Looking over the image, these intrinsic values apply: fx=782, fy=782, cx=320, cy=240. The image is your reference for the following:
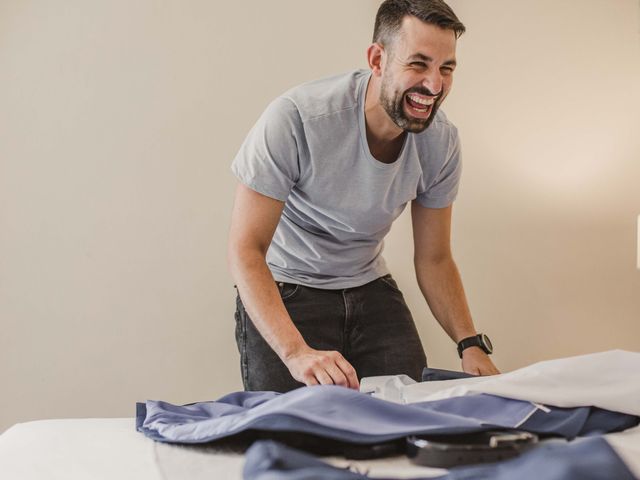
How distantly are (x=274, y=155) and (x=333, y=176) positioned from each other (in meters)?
0.15

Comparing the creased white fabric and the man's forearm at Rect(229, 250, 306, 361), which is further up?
the man's forearm at Rect(229, 250, 306, 361)

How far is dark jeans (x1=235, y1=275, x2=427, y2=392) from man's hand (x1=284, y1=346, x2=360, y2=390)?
41 cm

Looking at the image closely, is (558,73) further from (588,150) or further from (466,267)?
(466,267)

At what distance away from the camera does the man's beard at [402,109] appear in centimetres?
167

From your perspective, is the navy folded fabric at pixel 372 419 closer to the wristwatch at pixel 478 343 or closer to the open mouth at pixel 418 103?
the wristwatch at pixel 478 343

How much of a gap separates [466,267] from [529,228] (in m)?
0.25

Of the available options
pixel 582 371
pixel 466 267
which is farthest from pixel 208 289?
pixel 582 371

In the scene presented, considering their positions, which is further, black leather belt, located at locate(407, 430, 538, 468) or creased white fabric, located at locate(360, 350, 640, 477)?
creased white fabric, located at locate(360, 350, 640, 477)

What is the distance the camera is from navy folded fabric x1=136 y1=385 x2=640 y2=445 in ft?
3.16

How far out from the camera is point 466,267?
2506 millimetres

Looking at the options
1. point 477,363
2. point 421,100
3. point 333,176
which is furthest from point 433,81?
point 477,363

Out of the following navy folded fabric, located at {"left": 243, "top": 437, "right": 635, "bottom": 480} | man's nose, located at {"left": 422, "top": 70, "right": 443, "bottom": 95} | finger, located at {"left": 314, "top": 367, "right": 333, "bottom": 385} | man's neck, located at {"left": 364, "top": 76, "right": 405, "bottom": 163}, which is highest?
man's nose, located at {"left": 422, "top": 70, "right": 443, "bottom": 95}

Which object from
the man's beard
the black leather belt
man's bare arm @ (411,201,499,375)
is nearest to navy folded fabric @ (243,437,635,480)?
the black leather belt

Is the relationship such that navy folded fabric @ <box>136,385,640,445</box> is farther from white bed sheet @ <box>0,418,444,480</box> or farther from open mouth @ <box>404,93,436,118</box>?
open mouth @ <box>404,93,436,118</box>
